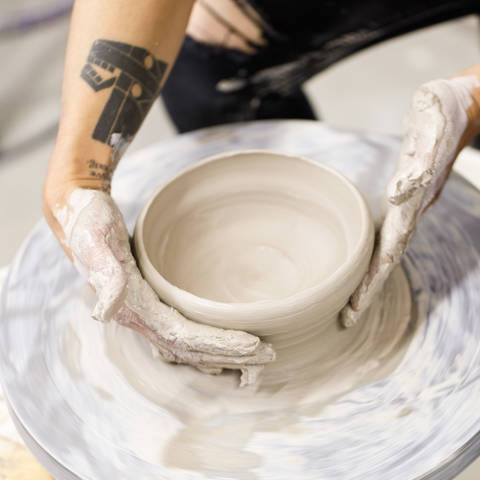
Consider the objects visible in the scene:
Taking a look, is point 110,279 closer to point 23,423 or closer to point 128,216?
point 23,423

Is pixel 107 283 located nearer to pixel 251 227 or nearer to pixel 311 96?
pixel 251 227

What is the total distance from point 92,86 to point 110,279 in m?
0.47

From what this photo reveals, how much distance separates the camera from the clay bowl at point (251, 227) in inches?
41.8

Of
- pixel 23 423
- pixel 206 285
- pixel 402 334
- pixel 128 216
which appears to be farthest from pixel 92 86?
pixel 402 334

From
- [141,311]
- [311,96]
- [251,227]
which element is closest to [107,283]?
[141,311]

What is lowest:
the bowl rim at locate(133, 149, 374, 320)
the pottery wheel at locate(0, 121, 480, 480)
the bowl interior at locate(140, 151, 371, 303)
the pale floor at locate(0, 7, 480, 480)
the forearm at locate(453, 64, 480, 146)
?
the pale floor at locate(0, 7, 480, 480)

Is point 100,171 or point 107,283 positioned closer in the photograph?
point 107,283

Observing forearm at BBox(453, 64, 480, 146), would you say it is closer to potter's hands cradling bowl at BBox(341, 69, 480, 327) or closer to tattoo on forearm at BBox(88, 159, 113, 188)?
potter's hands cradling bowl at BBox(341, 69, 480, 327)

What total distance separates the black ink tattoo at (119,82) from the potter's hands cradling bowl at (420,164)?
528 millimetres

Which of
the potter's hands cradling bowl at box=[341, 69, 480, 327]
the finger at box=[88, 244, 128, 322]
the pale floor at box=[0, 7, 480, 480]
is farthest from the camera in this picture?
the pale floor at box=[0, 7, 480, 480]

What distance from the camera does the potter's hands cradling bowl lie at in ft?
3.10

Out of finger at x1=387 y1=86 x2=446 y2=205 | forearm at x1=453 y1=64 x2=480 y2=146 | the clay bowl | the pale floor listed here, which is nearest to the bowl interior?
the clay bowl

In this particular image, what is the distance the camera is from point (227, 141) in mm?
1395

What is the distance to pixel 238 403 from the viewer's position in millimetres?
936
